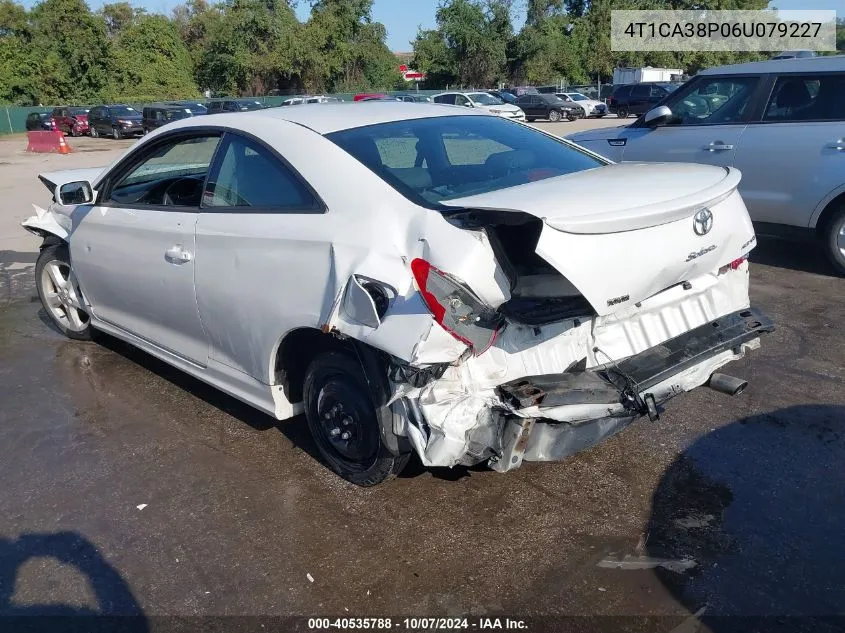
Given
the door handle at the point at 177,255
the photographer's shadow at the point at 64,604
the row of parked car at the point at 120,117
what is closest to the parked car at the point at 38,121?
the row of parked car at the point at 120,117

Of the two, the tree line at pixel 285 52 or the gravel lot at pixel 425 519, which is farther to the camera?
the tree line at pixel 285 52

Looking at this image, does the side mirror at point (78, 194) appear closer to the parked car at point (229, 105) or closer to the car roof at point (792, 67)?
the car roof at point (792, 67)

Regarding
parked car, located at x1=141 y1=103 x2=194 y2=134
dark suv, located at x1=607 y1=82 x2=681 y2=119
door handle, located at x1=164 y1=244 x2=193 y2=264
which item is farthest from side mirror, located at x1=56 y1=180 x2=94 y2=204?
dark suv, located at x1=607 y1=82 x2=681 y2=119

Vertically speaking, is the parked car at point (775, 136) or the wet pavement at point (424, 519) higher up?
the parked car at point (775, 136)

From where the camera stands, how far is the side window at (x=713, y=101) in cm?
720

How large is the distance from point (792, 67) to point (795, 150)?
0.81 meters

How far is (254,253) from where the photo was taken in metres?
3.58

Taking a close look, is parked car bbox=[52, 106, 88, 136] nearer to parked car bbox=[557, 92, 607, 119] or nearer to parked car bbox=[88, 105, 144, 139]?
parked car bbox=[88, 105, 144, 139]

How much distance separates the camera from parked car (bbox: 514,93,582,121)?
36.8 meters

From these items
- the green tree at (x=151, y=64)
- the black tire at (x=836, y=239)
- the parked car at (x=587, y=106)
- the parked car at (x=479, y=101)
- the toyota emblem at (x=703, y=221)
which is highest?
the green tree at (x=151, y=64)

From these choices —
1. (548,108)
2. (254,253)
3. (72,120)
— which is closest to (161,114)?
Result: (72,120)

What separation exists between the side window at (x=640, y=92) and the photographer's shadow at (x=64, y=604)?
118ft

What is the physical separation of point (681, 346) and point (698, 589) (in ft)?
3.54

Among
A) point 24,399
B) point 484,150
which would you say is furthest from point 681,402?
point 24,399
